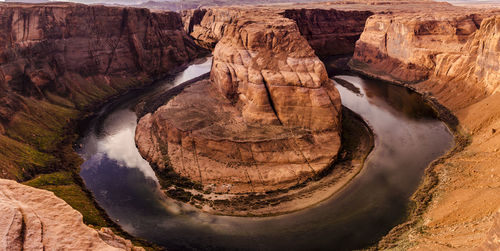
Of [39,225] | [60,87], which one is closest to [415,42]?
[39,225]

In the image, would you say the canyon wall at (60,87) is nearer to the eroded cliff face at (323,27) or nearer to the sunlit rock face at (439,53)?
the eroded cliff face at (323,27)

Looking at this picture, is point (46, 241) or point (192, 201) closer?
point (46, 241)

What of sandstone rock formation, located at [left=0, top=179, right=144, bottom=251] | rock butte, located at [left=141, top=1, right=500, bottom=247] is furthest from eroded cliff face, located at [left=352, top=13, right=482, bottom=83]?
sandstone rock formation, located at [left=0, top=179, right=144, bottom=251]

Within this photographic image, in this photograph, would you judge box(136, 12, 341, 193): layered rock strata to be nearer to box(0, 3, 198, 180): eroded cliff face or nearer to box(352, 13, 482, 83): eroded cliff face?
box(0, 3, 198, 180): eroded cliff face

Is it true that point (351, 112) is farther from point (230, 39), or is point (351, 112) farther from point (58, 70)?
point (58, 70)

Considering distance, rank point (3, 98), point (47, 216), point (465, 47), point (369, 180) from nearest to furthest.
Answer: point (47, 216), point (369, 180), point (3, 98), point (465, 47)

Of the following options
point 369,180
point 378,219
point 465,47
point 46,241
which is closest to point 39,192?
point 46,241
